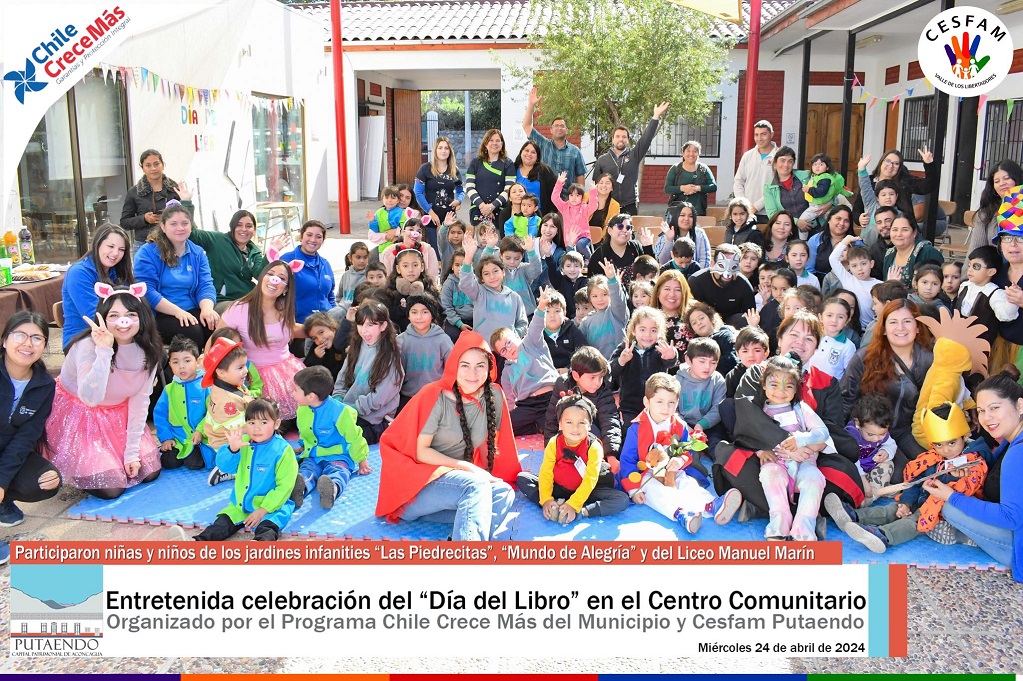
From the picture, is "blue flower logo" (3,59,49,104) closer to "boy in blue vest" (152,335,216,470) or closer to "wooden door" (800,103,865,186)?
"boy in blue vest" (152,335,216,470)

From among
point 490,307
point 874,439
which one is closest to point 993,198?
point 874,439

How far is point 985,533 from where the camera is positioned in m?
3.38

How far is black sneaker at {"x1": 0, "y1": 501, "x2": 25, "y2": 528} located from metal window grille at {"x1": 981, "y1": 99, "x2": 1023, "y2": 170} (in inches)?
445

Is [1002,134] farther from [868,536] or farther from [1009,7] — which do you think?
[868,536]

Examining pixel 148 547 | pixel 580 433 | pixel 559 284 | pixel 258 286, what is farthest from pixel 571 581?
pixel 559 284

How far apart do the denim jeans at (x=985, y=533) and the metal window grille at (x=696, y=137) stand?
13141 millimetres

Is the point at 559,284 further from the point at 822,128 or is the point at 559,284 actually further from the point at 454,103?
the point at 454,103

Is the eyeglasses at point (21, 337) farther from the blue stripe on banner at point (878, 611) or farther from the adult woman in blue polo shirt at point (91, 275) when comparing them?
the blue stripe on banner at point (878, 611)

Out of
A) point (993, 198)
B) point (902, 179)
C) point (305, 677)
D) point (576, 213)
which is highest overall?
point (902, 179)

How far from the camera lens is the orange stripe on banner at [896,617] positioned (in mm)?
2719

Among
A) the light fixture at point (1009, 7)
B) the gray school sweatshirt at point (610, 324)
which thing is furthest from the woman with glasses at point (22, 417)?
the light fixture at point (1009, 7)

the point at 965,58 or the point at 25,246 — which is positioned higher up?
the point at 965,58

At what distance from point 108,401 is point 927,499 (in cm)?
381

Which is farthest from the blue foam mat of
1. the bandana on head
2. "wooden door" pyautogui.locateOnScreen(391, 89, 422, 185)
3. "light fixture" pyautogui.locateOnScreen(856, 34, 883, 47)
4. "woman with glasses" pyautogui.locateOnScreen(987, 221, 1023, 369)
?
"wooden door" pyautogui.locateOnScreen(391, 89, 422, 185)
